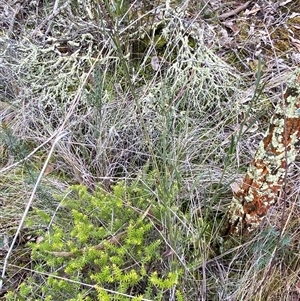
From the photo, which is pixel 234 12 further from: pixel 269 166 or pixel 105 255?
pixel 105 255

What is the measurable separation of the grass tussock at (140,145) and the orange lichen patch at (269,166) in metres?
0.10

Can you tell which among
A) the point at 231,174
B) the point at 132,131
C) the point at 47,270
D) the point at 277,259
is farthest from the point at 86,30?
the point at 277,259

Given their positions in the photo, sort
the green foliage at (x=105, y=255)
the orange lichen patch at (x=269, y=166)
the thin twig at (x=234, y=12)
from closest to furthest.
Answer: the orange lichen patch at (x=269, y=166), the green foliage at (x=105, y=255), the thin twig at (x=234, y=12)

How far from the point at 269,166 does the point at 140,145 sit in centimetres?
77

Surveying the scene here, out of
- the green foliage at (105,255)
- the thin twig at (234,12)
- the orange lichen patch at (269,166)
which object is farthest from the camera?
the thin twig at (234,12)

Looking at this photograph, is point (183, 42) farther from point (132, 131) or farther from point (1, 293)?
point (1, 293)

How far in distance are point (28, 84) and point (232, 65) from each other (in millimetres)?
1236

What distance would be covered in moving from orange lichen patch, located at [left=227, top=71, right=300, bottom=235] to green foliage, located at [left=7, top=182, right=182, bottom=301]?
346 millimetres

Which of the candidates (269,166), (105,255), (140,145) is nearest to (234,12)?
(140,145)

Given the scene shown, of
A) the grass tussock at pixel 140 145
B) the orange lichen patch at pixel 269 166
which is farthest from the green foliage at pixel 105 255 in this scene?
the orange lichen patch at pixel 269 166

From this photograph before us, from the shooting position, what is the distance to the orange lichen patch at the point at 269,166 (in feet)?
4.32

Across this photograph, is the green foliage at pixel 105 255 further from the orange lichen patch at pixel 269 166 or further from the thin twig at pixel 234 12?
the thin twig at pixel 234 12

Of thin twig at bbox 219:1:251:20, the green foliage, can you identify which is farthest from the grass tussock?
thin twig at bbox 219:1:251:20

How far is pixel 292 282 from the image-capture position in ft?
5.42
